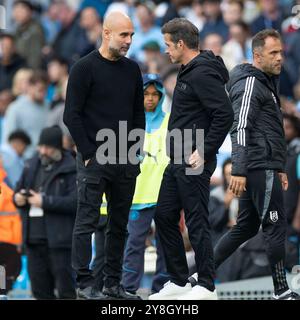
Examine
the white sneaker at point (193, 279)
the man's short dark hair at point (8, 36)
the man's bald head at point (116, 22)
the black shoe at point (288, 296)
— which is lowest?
the black shoe at point (288, 296)

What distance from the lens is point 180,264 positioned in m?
10.2

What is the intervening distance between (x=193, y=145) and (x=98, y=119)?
0.78 metres

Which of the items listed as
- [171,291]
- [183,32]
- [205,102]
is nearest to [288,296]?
[171,291]

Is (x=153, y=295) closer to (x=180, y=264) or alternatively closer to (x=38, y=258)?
(x=180, y=264)

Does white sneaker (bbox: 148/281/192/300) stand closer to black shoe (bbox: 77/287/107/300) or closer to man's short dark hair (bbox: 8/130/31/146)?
black shoe (bbox: 77/287/107/300)

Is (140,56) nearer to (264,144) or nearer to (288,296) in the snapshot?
(264,144)

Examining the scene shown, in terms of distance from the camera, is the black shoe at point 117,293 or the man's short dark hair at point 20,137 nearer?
the black shoe at point 117,293

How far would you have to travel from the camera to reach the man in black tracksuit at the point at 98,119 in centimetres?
976

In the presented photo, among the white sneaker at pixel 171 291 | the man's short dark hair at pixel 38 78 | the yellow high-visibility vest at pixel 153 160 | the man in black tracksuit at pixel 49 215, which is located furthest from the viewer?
the man's short dark hair at pixel 38 78

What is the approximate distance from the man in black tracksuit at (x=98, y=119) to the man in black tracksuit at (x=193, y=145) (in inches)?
13.3

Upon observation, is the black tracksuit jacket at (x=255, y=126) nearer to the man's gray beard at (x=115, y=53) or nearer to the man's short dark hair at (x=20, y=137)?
the man's gray beard at (x=115, y=53)

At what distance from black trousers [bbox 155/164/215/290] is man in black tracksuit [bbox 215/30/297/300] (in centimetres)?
29

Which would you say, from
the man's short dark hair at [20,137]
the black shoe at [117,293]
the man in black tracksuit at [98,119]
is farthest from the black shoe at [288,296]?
the man's short dark hair at [20,137]

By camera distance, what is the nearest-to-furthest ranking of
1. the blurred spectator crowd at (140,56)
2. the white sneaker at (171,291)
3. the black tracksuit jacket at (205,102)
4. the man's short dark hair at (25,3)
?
1. the black tracksuit jacket at (205,102)
2. the white sneaker at (171,291)
3. the blurred spectator crowd at (140,56)
4. the man's short dark hair at (25,3)
